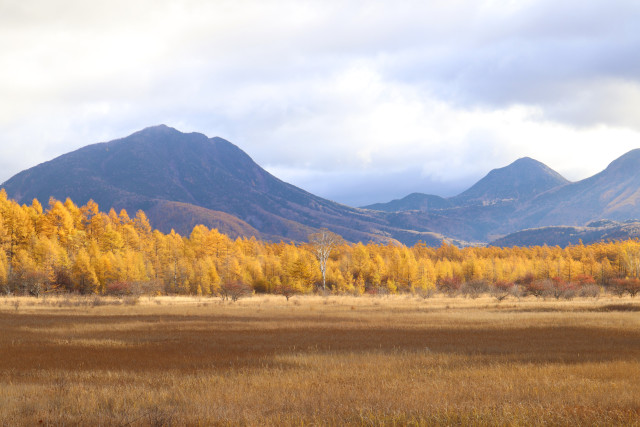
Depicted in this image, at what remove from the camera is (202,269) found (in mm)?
101875

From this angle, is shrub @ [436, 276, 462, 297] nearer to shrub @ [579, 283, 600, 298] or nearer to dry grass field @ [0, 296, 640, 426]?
shrub @ [579, 283, 600, 298]

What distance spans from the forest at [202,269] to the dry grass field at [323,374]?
44.4 m

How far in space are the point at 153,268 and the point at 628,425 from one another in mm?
112041

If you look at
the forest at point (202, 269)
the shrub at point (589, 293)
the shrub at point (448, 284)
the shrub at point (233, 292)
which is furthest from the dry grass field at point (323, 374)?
the shrub at point (448, 284)

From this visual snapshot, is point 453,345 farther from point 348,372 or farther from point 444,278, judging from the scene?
point 444,278

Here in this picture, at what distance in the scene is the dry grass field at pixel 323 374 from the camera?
1081cm

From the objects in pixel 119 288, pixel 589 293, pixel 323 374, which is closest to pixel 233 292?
pixel 119 288

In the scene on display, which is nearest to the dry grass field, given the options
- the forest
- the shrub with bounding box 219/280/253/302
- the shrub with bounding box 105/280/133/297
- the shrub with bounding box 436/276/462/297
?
the shrub with bounding box 219/280/253/302

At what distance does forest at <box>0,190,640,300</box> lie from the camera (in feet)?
271

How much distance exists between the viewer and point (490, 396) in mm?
12703

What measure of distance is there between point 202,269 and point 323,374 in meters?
89.2

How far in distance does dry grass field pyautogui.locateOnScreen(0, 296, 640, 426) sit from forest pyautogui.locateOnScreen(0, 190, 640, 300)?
44.4m

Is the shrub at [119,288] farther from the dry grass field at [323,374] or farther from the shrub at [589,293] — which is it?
the shrub at [589,293]

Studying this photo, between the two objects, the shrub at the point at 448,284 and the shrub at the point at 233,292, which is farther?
the shrub at the point at 448,284
